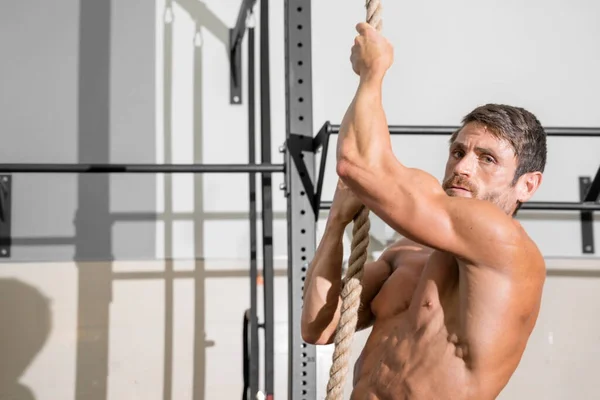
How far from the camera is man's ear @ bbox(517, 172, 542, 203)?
1.43 m

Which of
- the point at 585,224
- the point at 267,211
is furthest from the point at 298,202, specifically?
the point at 585,224

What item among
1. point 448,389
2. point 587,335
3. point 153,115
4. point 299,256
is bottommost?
point 587,335

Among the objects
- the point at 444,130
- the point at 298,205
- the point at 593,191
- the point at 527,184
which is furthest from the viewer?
the point at 593,191

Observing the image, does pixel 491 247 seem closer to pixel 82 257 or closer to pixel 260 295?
pixel 260 295

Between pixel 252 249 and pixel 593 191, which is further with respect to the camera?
pixel 593 191

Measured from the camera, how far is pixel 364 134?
1207 millimetres

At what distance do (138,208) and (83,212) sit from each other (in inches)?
9.0

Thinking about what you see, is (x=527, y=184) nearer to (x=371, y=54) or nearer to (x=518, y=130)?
(x=518, y=130)

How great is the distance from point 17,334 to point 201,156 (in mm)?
1043

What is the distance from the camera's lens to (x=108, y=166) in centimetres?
230

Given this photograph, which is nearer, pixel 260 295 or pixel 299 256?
pixel 299 256

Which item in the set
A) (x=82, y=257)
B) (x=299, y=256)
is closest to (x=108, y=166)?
(x=299, y=256)

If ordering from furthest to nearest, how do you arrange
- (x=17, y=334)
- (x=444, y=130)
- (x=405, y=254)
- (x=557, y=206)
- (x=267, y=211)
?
(x=17, y=334)
(x=557, y=206)
(x=267, y=211)
(x=444, y=130)
(x=405, y=254)

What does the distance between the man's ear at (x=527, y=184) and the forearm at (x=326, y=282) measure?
1.15 ft
